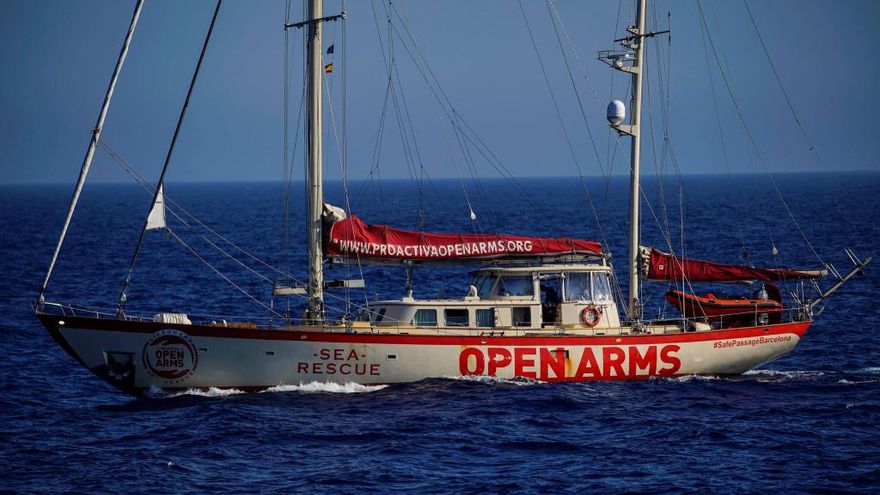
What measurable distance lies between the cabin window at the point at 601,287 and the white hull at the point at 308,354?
192 cm

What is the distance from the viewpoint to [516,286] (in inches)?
1526

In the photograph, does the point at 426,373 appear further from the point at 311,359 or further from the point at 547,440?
the point at 547,440

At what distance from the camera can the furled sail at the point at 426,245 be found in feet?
124

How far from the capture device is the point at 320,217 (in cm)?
3791

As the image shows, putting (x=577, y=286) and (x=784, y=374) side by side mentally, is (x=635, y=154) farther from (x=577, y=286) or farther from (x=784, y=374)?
(x=784, y=374)

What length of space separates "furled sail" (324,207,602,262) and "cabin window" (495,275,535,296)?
30.1 inches

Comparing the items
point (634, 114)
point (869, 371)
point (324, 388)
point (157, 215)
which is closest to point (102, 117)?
point (157, 215)

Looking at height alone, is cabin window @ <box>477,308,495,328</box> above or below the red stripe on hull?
above

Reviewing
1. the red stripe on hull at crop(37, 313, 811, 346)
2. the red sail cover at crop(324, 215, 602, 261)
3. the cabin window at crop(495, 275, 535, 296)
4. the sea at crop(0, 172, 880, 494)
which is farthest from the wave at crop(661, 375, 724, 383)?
the cabin window at crop(495, 275, 535, 296)

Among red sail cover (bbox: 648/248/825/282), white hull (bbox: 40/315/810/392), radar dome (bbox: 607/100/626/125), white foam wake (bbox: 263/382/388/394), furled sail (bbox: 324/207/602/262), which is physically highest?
radar dome (bbox: 607/100/626/125)

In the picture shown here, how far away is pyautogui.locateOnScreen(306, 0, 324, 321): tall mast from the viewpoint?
37.3 m

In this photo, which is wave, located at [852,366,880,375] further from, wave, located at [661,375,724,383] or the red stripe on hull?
the red stripe on hull

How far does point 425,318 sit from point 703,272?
10.2m

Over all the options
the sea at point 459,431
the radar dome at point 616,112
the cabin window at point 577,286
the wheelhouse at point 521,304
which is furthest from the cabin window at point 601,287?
the radar dome at point 616,112
